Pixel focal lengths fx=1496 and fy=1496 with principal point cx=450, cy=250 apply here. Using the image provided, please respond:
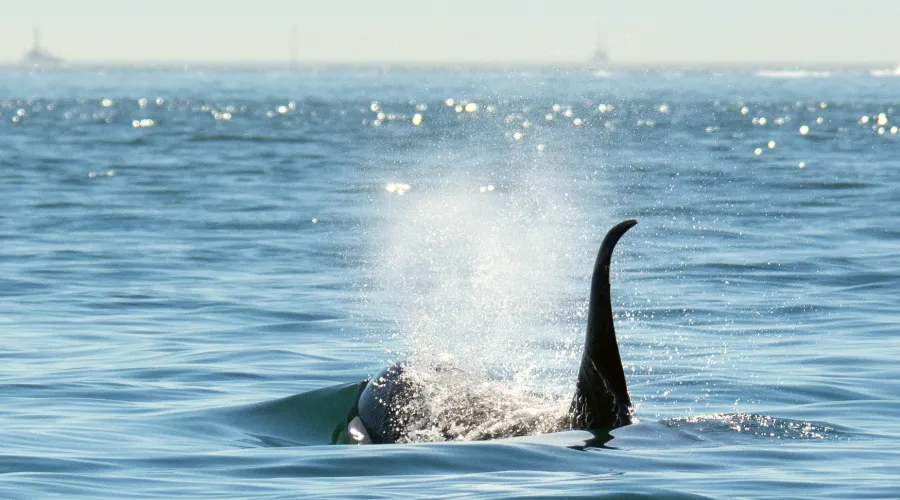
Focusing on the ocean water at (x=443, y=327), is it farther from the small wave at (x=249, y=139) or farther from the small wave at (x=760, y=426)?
the small wave at (x=249, y=139)

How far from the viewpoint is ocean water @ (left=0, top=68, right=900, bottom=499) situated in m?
8.20

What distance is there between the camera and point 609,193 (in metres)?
30.9

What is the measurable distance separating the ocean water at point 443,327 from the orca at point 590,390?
152 mm

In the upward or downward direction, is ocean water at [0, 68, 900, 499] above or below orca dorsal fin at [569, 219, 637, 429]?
below

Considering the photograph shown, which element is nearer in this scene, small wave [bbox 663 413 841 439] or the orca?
the orca

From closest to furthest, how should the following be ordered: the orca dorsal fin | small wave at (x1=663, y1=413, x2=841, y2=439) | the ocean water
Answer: the orca dorsal fin → the ocean water → small wave at (x1=663, y1=413, x2=841, y2=439)

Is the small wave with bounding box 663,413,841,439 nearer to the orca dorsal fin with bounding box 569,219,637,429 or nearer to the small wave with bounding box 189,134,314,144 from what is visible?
the orca dorsal fin with bounding box 569,219,637,429

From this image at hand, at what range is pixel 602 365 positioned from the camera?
7820 millimetres

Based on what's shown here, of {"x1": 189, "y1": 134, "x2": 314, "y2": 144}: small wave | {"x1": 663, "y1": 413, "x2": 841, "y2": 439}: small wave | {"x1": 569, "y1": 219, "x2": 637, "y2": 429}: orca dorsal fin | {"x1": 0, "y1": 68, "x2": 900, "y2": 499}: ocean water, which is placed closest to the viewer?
{"x1": 569, "y1": 219, "x2": 637, "y2": 429}: orca dorsal fin

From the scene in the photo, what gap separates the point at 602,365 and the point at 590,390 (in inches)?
13.3

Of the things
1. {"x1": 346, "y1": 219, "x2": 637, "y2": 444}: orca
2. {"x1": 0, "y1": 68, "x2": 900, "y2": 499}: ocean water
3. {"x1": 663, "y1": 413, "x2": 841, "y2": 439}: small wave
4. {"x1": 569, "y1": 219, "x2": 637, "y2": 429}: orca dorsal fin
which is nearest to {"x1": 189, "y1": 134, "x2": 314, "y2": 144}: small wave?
{"x1": 0, "y1": 68, "x2": 900, "y2": 499}: ocean water

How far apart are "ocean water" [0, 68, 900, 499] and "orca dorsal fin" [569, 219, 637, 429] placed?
0.16 meters

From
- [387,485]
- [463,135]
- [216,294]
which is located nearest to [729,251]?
[216,294]

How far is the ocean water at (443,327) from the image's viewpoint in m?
8.20
